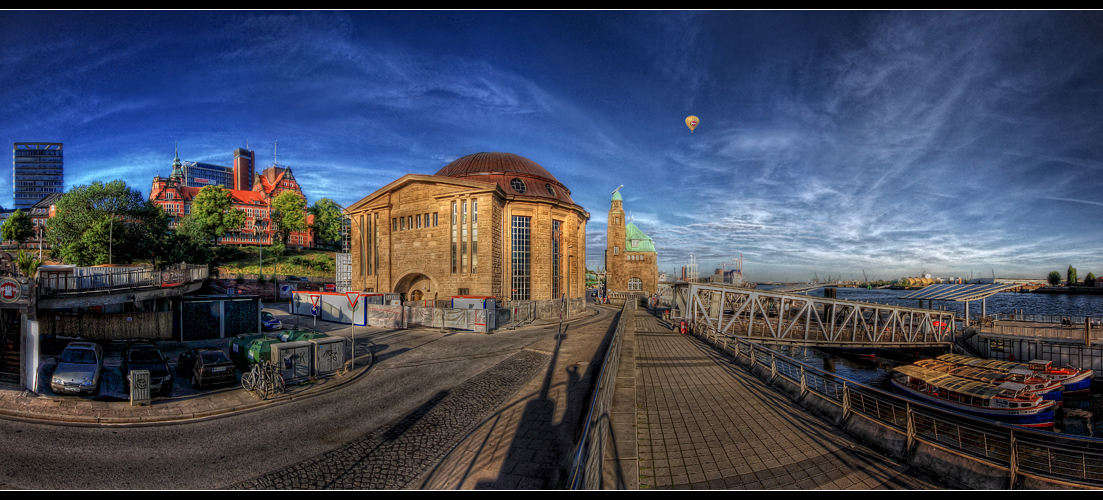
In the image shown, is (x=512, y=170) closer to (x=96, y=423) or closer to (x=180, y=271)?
(x=180, y=271)

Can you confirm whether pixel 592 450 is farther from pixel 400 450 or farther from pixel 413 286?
pixel 413 286

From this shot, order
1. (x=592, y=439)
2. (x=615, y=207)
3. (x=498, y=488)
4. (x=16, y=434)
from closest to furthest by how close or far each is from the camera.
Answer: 1. (x=592, y=439)
2. (x=498, y=488)
3. (x=16, y=434)
4. (x=615, y=207)

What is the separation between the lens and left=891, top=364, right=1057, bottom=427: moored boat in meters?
15.9

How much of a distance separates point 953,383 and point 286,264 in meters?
88.4

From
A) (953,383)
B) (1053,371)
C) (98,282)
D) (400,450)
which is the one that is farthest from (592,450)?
(1053,371)

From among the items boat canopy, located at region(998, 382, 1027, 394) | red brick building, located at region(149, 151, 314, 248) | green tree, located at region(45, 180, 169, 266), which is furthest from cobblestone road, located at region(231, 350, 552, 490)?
red brick building, located at region(149, 151, 314, 248)

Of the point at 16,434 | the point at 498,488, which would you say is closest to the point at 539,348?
the point at 498,488

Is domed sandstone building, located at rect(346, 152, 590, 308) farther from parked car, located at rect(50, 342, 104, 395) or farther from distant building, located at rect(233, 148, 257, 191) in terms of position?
distant building, located at rect(233, 148, 257, 191)

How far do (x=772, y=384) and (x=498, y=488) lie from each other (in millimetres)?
8919

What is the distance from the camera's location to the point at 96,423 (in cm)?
973

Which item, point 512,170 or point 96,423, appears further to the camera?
point 512,170

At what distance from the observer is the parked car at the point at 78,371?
36.5ft

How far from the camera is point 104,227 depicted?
4412cm

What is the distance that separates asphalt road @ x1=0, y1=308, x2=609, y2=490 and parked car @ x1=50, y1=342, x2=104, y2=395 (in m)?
1.86
